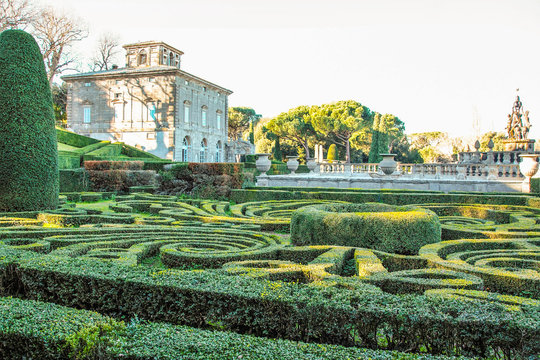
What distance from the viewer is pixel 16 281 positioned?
4125 mm

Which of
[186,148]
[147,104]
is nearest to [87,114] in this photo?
[147,104]

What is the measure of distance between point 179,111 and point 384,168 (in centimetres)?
2509

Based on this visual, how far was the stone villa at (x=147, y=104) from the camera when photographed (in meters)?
38.4

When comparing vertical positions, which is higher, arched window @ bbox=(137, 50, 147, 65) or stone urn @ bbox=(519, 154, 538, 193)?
arched window @ bbox=(137, 50, 147, 65)

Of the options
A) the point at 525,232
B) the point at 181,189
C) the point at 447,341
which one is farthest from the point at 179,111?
the point at 447,341

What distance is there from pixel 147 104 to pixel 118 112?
10.7 ft

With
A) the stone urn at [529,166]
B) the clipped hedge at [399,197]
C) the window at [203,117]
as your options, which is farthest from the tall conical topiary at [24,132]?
the window at [203,117]

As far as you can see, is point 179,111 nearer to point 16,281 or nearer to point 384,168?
point 384,168

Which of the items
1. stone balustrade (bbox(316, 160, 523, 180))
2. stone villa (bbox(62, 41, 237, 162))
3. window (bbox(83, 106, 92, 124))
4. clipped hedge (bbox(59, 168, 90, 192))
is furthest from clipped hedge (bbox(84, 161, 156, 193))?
window (bbox(83, 106, 92, 124))

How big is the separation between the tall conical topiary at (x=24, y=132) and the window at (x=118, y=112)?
32.0 metres

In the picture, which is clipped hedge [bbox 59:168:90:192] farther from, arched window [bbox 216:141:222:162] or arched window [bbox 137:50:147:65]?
arched window [bbox 216:141:222:162]

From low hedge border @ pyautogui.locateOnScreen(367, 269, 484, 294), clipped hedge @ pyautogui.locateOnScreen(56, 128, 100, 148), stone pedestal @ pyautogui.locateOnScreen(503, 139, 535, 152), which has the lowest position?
low hedge border @ pyautogui.locateOnScreen(367, 269, 484, 294)

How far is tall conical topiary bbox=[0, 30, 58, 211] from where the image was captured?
28.3ft

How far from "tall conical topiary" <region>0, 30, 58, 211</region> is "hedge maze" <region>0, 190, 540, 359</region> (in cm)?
250
